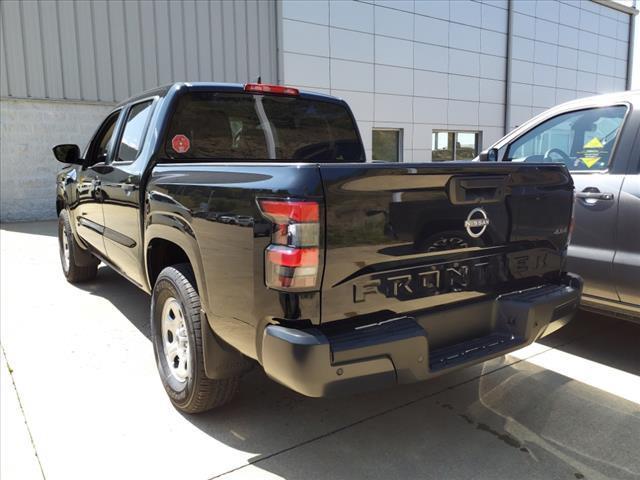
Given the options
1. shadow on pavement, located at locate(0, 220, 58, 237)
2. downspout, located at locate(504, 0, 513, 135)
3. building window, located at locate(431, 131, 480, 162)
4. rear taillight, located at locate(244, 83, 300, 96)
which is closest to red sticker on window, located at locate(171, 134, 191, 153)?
rear taillight, located at locate(244, 83, 300, 96)

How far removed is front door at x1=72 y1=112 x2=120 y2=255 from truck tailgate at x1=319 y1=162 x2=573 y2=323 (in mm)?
2944

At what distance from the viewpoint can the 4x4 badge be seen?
2.49 m

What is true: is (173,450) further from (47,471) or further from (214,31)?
(214,31)

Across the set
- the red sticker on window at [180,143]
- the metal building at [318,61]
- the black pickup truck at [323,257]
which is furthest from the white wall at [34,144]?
the red sticker on window at [180,143]

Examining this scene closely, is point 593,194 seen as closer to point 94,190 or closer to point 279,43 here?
point 94,190

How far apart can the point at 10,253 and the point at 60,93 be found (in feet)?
18.1

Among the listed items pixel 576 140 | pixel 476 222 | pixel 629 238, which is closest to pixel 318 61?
pixel 576 140

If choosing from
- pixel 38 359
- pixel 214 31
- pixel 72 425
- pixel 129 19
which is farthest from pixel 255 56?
pixel 72 425

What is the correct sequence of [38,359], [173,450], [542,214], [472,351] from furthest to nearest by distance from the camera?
[38,359] → [542,214] → [173,450] → [472,351]

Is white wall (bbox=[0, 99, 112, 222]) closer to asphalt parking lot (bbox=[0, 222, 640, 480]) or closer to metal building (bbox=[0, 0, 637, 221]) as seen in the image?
metal building (bbox=[0, 0, 637, 221])

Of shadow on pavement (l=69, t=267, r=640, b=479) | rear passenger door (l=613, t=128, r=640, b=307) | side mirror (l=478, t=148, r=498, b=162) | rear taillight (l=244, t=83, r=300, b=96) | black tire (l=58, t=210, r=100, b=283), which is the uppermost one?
rear taillight (l=244, t=83, r=300, b=96)

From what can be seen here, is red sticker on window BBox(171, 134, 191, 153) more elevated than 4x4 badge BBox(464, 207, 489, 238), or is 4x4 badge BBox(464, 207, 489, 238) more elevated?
red sticker on window BBox(171, 134, 191, 153)

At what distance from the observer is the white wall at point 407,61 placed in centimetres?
1438

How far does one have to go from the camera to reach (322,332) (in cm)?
208
